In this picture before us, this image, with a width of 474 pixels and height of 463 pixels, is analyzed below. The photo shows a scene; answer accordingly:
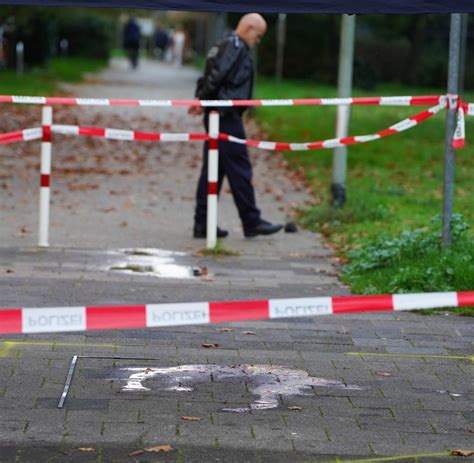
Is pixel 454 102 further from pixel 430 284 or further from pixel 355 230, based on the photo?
pixel 355 230

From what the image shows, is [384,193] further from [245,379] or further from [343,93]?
[245,379]

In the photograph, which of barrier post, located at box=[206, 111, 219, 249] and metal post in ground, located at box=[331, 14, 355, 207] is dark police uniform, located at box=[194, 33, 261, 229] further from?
metal post in ground, located at box=[331, 14, 355, 207]

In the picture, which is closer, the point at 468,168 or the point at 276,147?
the point at 276,147

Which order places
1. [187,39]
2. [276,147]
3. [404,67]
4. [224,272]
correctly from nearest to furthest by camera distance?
1. [224,272]
2. [276,147]
3. [404,67]
4. [187,39]

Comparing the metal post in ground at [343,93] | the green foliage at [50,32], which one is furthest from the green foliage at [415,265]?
the green foliage at [50,32]

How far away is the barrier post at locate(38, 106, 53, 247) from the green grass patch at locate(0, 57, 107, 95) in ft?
70.8

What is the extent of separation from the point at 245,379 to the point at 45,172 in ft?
15.1

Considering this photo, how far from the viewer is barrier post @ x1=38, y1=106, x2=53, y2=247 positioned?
1054 cm

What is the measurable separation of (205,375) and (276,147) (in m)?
4.77

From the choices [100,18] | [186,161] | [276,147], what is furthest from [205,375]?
[100,18]

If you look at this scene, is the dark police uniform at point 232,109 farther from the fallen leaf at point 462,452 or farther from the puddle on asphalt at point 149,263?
the fallen leaf at point 462,452

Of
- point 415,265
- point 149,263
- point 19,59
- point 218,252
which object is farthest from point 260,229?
point 19,59

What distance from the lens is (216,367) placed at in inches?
270

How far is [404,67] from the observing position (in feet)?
159
